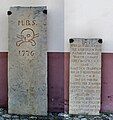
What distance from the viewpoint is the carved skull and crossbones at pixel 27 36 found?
4.34 meters

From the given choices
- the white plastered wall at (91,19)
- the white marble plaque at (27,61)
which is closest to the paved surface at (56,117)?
the white marble plaque at (27,61)

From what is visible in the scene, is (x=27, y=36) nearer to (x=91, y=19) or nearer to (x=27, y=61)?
(x=27, y=61)

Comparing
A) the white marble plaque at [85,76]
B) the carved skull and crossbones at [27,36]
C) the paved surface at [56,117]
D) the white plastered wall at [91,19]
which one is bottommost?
the paved surface at [56,117]

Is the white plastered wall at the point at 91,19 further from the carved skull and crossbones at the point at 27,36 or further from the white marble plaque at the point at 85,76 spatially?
the carved skull and crossbones at the point at 27,36

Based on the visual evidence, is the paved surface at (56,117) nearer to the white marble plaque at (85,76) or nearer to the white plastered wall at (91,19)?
the white marble plaque at (85,76)

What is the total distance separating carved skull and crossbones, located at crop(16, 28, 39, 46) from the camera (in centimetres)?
434

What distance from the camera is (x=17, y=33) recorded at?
14.3 feet

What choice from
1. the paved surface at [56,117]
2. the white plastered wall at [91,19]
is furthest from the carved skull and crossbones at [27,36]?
the paved surface at [56,117]

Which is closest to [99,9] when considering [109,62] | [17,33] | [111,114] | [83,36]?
[83,36]

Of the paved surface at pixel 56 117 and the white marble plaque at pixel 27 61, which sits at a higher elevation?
the white marble plaque at pixel 27 61

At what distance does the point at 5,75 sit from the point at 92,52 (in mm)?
1179

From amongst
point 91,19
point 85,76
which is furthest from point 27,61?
point 91,19

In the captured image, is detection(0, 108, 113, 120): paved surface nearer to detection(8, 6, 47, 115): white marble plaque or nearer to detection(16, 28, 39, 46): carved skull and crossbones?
detection(8, 6, 47, 115): white marble plaque

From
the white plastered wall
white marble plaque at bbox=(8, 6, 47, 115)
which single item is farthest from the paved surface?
the white plastered wall
